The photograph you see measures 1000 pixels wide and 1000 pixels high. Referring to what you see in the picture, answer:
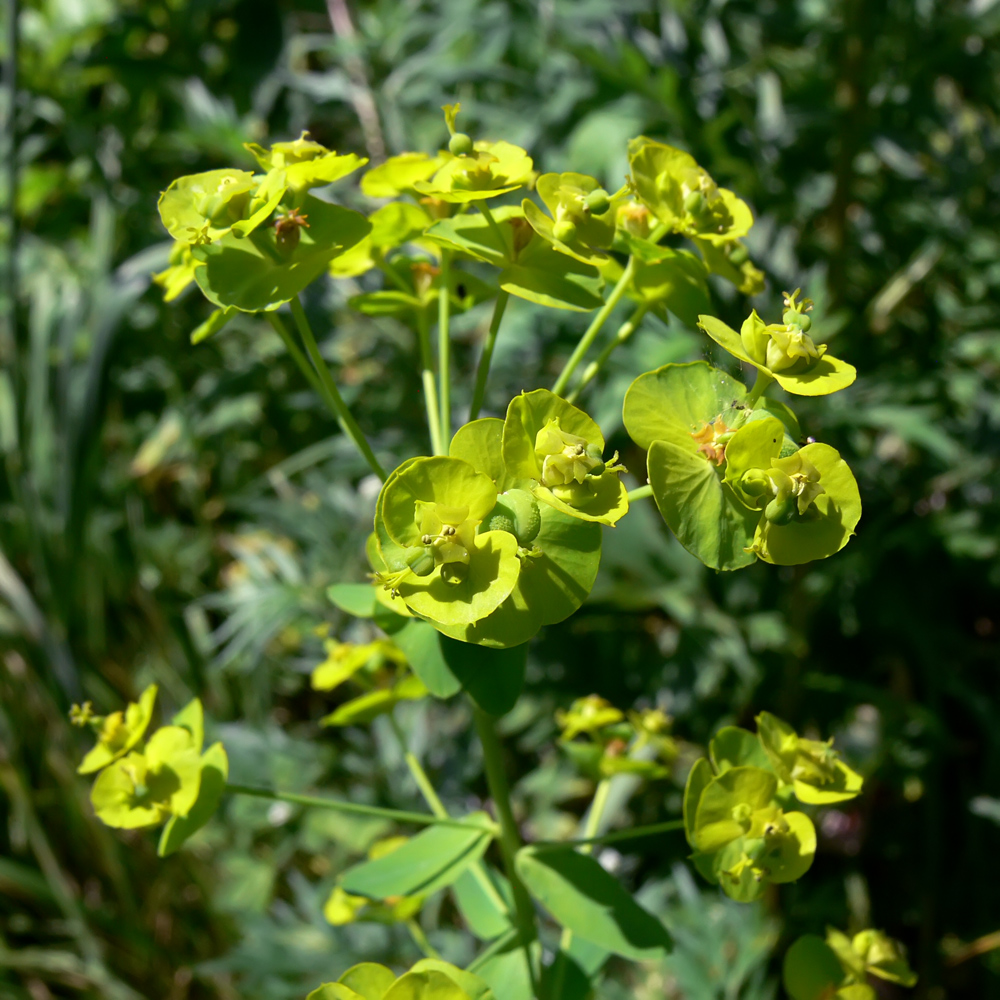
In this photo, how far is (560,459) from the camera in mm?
688

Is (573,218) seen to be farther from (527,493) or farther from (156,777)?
(156,777)

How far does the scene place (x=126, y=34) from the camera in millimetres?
2000

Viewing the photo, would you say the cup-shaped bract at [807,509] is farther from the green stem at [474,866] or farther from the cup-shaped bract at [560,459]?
the green stem at [474,866]

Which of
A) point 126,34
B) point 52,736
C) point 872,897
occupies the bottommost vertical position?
point 872,897

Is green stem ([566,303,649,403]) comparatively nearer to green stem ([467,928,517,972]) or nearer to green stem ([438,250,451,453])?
green stem ([438,250,451,453])

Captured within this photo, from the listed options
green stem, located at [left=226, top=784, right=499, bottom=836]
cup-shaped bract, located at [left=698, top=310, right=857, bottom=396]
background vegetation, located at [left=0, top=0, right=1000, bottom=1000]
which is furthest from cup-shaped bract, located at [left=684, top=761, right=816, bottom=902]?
background vegetation, located at [left=0, top=0, right=1000, bottom=1000]

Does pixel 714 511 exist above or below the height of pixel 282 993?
above

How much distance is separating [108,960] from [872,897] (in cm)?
165

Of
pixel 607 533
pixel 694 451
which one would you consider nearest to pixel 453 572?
pixel 694 451

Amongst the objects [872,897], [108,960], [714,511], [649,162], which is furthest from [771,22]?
[108,960]

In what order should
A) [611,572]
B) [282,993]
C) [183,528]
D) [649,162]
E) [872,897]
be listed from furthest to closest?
[183,528] → [872,897] → [611,572] → [282,993] → [649,162]

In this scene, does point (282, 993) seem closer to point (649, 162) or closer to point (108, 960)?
point (108, 960)

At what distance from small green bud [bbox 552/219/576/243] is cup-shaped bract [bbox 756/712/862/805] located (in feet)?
1.55

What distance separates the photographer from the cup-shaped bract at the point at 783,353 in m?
0.72
